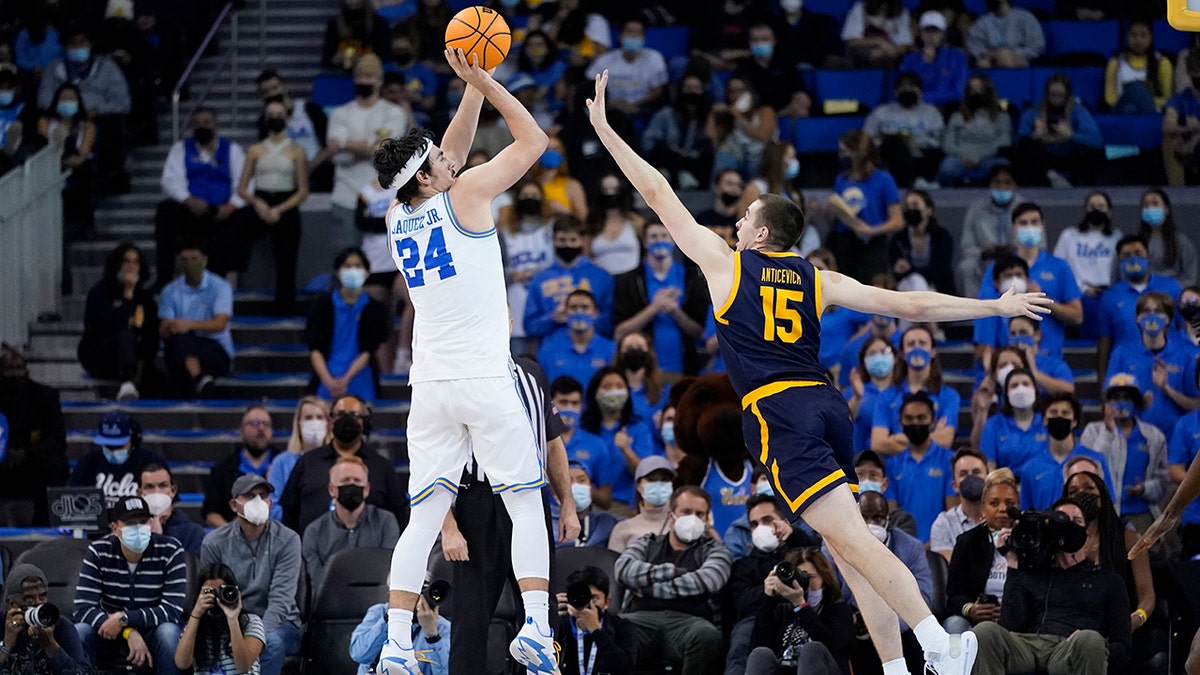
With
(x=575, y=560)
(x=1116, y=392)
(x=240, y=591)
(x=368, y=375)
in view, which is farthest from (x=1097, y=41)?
(x=240, y=591)

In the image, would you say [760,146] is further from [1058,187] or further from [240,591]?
[240,591]

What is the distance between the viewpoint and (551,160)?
1513 centimetres

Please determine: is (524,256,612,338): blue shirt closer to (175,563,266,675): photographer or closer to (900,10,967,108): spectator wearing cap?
(175,563,266,675): photographer

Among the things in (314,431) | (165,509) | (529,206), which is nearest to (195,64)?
(529,206)

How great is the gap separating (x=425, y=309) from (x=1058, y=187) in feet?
33.0

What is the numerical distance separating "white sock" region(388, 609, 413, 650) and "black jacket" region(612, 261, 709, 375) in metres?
6.15

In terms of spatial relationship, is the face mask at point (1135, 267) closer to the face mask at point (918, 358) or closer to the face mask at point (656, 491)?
the face mask at point (918, 358)

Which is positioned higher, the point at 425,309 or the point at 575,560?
the point at 425,309

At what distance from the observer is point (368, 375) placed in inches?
565

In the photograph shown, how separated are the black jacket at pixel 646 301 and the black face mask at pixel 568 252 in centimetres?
38

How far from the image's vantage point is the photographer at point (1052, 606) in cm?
941

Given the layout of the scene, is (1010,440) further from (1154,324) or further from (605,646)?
(605,646)

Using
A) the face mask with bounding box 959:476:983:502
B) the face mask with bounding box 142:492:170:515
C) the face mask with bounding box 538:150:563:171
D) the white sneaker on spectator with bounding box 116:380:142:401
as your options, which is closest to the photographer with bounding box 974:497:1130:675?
the face mask with bounding box 959:476:983:502

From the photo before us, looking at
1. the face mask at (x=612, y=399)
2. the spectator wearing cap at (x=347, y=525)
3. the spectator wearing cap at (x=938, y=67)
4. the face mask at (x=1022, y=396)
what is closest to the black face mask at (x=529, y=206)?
the face mask at (x=612, y=399)
